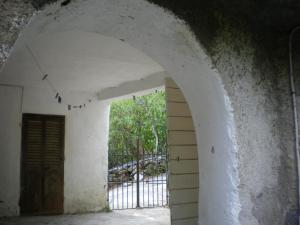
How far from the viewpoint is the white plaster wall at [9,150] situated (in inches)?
238

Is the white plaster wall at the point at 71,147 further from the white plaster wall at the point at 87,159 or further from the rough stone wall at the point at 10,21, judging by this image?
the rough stone wall at the point at 10,21

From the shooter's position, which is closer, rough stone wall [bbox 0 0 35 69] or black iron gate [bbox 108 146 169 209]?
rough stone wall [bbox 0 0 35 69]

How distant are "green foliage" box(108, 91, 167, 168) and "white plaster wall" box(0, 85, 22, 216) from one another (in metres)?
7.48

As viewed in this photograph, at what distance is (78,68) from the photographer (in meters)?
5.12

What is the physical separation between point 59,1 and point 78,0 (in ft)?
0.43

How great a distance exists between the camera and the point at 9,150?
242 inches

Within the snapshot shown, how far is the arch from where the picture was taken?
2.01 m

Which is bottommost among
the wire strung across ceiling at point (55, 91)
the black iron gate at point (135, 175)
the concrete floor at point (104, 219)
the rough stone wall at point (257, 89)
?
the concrete floor at point (104, 219)

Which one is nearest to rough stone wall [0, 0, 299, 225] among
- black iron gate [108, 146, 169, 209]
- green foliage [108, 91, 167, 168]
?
black iron gate [108, 146, 169, 209]

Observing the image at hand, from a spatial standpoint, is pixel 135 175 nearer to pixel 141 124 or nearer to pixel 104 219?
pixel 141 124

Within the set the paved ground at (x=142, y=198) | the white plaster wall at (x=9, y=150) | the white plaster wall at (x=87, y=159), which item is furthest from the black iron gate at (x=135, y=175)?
the white plaster wall at (x=9, y=150)

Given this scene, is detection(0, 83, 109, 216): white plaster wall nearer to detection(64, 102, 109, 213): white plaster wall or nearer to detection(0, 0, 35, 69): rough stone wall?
detection(64, 102, 109, 213): white plaster wall

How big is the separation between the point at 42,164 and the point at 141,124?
7.87m

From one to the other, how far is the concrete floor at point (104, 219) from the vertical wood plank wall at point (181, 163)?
1.79m
